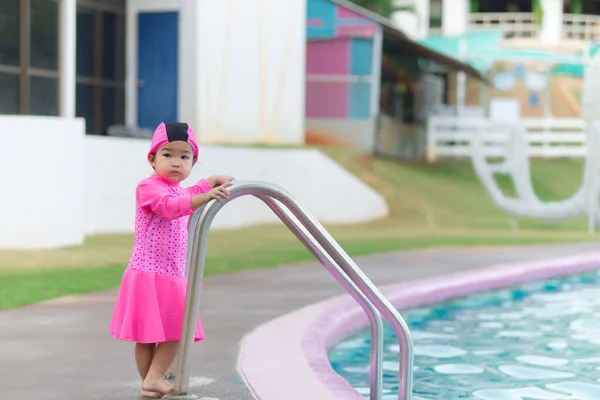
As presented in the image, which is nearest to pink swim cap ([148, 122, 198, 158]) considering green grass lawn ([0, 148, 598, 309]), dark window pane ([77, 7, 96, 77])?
green grass lawn ([0, 148, 598, 309])

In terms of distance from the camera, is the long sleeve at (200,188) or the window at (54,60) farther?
the window at (54,60)

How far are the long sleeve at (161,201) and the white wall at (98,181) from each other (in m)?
7.13

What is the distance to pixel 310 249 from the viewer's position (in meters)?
3.84

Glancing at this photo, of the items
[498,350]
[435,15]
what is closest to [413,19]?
[435,15]

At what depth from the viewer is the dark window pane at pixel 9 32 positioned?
1358 cm

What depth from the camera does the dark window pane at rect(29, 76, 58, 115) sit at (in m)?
14.3

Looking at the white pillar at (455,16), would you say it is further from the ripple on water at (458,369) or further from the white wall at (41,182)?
the ripple on water at (458,369)

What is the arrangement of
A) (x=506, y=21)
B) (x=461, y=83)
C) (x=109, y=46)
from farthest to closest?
(x=506, y=21) < (x=461, y=83) < (x=109, y=46)

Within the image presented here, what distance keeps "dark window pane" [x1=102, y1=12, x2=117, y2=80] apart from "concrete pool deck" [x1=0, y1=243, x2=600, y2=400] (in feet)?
25.5

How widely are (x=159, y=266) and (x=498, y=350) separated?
10.2 feet

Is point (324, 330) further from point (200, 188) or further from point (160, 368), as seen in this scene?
point (200, 188)

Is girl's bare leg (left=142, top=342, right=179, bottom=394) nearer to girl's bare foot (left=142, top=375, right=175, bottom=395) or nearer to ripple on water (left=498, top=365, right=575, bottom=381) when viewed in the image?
girl's bare foot (left=142, top=375, right=175, bottom=395)

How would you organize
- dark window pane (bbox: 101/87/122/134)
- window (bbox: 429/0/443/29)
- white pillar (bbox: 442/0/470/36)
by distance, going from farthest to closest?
window (bbox: 429/0/443/29)
white pillar (bbox: 442/0/470/36)
dark window pane (bbox: 101/87/122/134)

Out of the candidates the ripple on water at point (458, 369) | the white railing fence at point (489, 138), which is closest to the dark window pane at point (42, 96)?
the ripple on water at point (458, 369)
